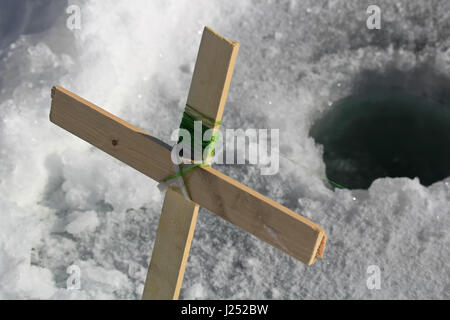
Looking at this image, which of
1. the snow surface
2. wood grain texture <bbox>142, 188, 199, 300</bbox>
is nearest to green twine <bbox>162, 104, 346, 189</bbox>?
wood grain texture <bbox>142, 188, 199, 300</bbox>

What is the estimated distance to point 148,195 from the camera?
8.86ft

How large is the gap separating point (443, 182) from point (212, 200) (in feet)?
4.86

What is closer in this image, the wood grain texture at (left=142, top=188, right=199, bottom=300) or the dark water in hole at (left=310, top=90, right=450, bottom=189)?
the wood grain texture at (left=142, top=188, right=199, bottom=300)

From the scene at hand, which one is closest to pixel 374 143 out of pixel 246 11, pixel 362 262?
pixel 362 262

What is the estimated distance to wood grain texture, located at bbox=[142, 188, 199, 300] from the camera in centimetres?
160

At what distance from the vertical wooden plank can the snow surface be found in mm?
823

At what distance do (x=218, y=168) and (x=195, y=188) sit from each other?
1.25 m

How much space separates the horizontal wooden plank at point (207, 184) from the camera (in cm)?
144

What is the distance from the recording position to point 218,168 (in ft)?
9.23
